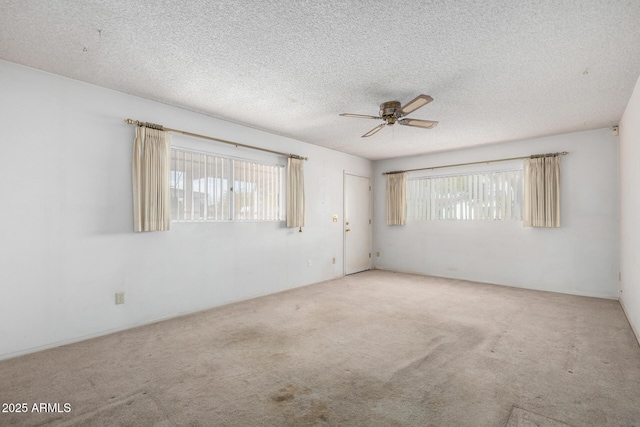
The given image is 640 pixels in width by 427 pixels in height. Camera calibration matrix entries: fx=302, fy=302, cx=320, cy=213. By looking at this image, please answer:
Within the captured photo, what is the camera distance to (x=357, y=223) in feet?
22.7

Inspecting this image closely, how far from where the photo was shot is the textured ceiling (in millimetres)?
2043

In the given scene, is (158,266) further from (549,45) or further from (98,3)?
(549,45)

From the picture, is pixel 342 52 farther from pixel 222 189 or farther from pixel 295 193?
pixel 295 193

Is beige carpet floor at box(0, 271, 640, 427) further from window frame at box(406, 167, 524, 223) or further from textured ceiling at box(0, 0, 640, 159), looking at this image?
textured ceiling at box(0, 0, 640, 159)

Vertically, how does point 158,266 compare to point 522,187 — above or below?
below

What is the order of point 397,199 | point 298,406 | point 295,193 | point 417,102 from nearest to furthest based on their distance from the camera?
point 298,406, point 417,102, point 295,193, point 397,199

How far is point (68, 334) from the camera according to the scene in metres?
2.99

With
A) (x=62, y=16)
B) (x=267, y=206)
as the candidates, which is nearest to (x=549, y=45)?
(x=62, y=16)

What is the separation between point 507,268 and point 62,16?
6680 millimetres

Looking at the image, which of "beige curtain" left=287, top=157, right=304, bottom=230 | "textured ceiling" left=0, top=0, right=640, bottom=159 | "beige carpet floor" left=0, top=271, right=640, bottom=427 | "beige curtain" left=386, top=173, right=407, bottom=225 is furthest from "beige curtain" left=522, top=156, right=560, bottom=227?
"beige curtain" left=287, top=157, right=304, bottom=230

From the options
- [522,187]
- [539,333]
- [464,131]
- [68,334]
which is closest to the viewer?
[68,334]

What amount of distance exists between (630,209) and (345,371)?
383 centimetres

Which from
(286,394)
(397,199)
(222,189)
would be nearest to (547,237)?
(397,199)

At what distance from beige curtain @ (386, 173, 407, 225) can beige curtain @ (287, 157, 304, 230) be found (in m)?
2.51
